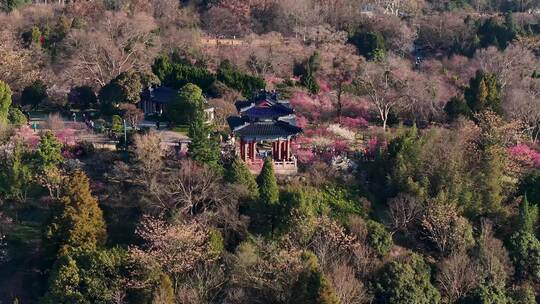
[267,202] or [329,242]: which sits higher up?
[267,202]

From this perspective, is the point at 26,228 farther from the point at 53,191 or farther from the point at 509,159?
the point at 509,159

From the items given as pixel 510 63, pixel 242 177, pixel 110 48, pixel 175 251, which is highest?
pixel 110 48

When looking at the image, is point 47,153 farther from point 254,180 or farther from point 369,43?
point 369,43

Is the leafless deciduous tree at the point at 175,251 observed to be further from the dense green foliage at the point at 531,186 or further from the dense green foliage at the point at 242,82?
the dense green foliage at the point at 242,82

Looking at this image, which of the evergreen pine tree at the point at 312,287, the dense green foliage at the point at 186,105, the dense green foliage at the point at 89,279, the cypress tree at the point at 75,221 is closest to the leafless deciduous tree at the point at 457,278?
the evergreen pine tree at the point at 312,287

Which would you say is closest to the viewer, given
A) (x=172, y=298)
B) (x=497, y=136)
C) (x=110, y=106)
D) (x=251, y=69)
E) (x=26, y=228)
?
(x=172, y=298)

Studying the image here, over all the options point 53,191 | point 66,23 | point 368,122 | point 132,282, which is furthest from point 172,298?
point 66,23

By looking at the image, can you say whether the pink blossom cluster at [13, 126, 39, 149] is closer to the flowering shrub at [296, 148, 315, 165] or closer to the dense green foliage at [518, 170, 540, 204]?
the flowering shrub at [296, 148, 315, 165]

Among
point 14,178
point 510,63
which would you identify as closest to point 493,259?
point 14,178
